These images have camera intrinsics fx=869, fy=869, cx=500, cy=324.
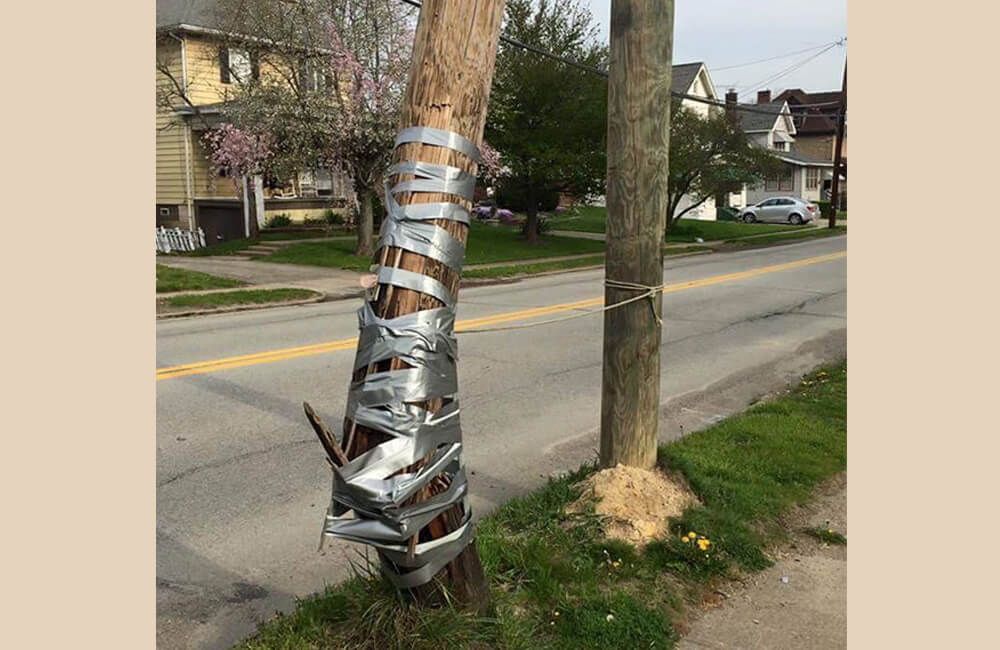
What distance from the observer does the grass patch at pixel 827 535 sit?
14.4ft

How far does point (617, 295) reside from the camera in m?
4.20

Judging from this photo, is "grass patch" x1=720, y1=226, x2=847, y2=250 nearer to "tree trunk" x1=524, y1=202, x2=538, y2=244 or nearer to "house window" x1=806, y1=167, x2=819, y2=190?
"tree trunk" x1=524, y1=202, x2=538, y2=244

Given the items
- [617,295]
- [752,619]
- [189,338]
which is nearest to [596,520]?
[752,619]

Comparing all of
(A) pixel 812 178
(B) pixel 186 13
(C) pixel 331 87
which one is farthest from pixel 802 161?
(C) pixel 331 87

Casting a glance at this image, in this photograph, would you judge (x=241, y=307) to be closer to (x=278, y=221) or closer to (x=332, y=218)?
(x=278, y=221)

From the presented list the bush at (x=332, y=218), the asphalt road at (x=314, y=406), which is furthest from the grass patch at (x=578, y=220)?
the asphalt road at (x=314, y=406)

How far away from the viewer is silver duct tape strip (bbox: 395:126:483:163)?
2.70 meters

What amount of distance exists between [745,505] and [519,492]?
1.36 metres

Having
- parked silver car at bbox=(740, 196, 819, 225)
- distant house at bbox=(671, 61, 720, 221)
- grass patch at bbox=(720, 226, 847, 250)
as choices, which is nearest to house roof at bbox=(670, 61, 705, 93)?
distant house at bbox=(671, 61, 720, 221)

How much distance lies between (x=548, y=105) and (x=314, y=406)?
59.8ft

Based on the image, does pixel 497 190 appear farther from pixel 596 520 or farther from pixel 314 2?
pixel 596 520

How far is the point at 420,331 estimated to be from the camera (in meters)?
2.63

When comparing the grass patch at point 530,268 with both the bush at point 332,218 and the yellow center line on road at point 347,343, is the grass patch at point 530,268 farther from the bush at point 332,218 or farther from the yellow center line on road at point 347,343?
the bush at point 332,218

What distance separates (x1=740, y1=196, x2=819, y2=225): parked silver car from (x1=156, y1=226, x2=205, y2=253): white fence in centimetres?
3233
